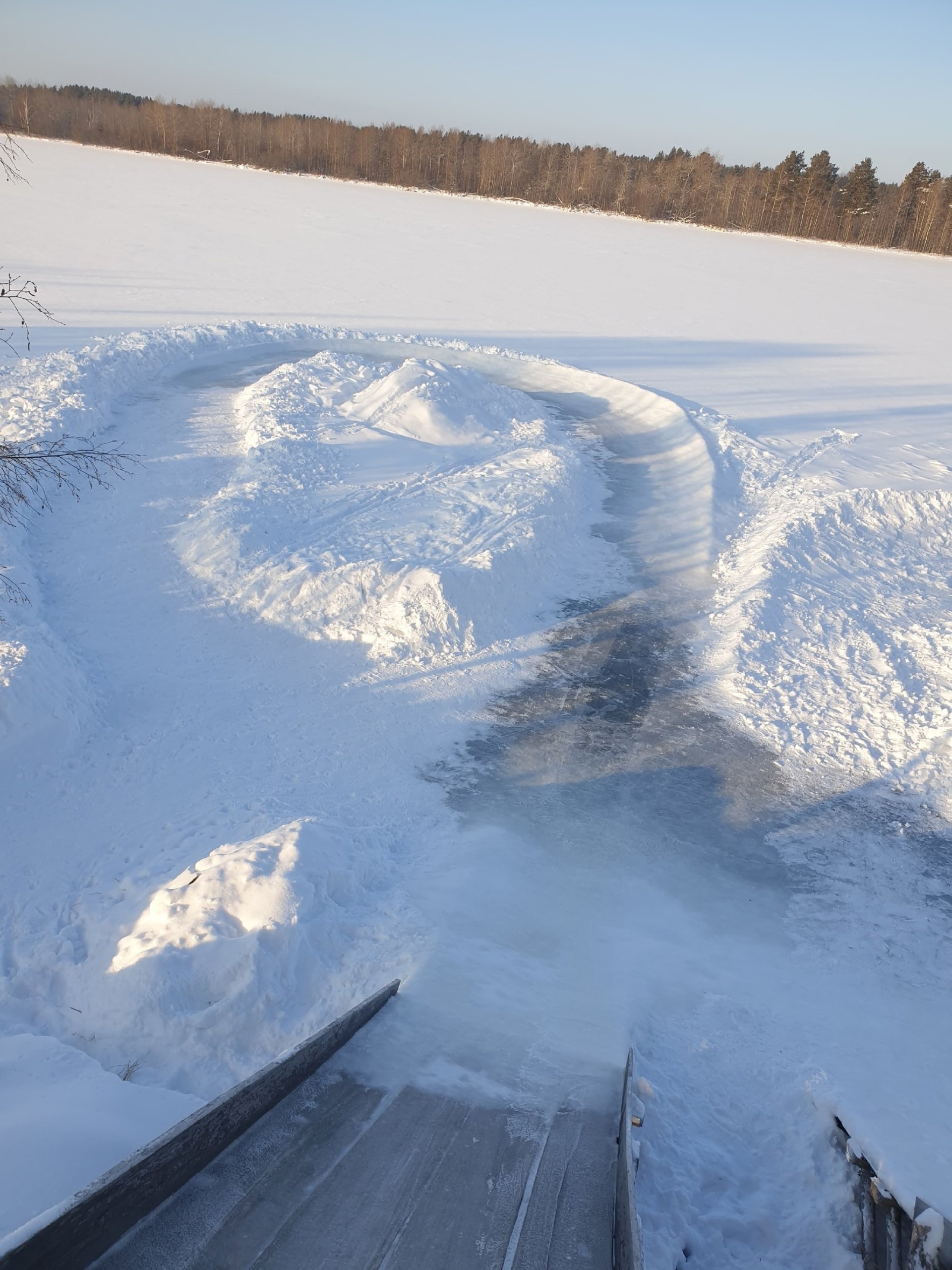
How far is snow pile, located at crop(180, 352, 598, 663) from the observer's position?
877cm

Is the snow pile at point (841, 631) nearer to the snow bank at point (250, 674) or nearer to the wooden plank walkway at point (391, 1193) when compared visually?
the snow bank at point (250, 674)

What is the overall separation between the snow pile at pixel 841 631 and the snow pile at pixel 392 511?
7.54 ft

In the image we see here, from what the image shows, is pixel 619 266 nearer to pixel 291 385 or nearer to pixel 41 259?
pixel 41 259

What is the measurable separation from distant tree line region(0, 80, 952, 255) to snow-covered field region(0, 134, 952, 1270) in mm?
43729

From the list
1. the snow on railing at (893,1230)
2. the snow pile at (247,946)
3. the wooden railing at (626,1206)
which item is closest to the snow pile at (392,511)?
the snow pile at (247,946)

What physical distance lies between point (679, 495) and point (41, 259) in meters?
19.0

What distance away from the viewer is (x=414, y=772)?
22.9 feet

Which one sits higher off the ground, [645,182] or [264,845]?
[645,182]

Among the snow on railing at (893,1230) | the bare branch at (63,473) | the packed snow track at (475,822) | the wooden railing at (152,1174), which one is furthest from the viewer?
the bare branch at (63,473)

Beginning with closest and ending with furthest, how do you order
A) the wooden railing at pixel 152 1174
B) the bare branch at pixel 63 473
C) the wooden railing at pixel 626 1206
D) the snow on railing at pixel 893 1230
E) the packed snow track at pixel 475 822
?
the wooden railing at pixel 152 1174, the wooden railing at pixel 626 1206, the snow on railing at pixel 893 1230, the packed snow track at pixel 475 822, the bare branch at pixel 63 473

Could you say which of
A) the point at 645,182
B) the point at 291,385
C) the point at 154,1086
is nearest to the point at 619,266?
the point at 291,385

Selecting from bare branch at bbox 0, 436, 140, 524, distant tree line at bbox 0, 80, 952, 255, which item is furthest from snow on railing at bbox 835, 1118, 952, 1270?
distant tree line at bbox 0, 80, 952, 255

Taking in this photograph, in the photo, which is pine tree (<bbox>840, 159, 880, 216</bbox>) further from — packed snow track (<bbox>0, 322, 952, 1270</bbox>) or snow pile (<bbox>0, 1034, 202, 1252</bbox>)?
snow pile (<bbox>0, 1034, 202, 1252</bbox>)

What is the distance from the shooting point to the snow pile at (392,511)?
8.77 m
